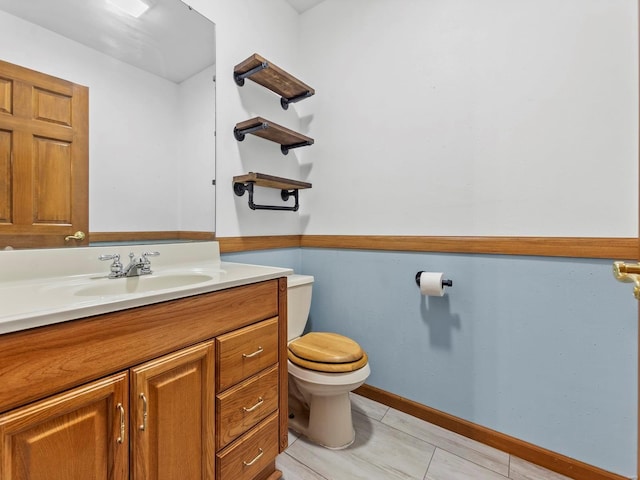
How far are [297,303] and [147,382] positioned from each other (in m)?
0.95

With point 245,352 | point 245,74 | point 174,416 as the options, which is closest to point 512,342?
Answer: point 245,352

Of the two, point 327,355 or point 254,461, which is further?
point 327,355

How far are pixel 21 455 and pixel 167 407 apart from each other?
11.1 inches

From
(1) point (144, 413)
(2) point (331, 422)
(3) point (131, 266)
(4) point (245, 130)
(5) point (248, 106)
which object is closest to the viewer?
(1) point (144, 413)

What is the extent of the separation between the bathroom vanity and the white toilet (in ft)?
0.59

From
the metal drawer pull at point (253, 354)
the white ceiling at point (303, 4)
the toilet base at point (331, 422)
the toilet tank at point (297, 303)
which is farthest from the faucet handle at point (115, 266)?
the white ceiling at point (303, 4)

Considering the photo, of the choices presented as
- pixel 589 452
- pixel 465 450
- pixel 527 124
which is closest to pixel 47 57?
pixel 527 124

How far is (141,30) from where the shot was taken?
1254 mm

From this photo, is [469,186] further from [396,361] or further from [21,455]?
[21,455]

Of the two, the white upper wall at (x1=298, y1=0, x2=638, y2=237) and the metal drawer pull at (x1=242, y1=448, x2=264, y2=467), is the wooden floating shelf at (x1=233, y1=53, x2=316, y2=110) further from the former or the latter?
the metal drawer pull at (x1=242, y1=448, x2=264, y2=467)

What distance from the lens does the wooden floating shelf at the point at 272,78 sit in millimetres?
1523

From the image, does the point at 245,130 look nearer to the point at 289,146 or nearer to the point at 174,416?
the point at 289,146

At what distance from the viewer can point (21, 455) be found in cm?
56

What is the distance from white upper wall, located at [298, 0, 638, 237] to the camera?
1.14m
